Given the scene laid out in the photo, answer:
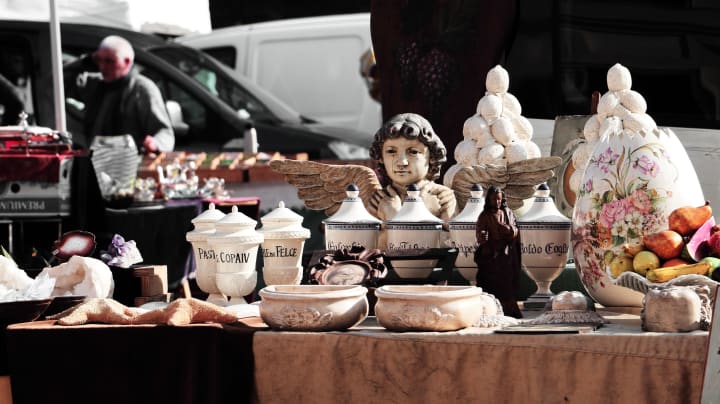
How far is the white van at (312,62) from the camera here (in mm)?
8961

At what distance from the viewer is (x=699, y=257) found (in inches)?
88.4

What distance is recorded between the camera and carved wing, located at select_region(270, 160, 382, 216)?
9.64 ft

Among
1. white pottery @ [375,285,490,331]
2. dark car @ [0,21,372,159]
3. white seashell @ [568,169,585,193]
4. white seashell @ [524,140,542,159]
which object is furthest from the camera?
dark car @ [0,21,372,159]

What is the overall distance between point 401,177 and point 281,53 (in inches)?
253

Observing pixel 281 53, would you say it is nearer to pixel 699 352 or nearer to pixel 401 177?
pixel 401 177

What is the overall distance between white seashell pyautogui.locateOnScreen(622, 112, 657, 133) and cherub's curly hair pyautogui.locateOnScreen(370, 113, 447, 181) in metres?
0.55

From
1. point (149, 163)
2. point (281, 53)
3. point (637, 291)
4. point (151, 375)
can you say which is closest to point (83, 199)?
point (149, 163)

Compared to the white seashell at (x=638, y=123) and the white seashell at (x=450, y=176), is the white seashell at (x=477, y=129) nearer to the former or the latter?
the white seashell at (x=450, y=176)

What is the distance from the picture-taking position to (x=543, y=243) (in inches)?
102

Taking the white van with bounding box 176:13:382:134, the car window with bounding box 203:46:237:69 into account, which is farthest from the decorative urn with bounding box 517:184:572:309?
the car window with bounding box 203:46:237:69

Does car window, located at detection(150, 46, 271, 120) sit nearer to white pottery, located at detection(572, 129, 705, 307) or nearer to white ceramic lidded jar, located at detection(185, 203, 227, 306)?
white ceramic lidded jar, located at detection(185, 203, 227, 306)

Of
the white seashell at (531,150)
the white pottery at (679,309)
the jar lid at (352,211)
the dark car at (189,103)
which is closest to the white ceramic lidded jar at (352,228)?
the jar lid at (352,211)

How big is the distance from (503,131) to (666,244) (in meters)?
0.77

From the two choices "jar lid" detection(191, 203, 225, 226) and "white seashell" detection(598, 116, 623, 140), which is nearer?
"white seashell" detection(598, 116, 623, 140)
